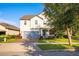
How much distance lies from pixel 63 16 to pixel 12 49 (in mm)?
1147

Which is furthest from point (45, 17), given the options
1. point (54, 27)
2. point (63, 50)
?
point (63, 50)

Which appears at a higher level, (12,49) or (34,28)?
(34,28)

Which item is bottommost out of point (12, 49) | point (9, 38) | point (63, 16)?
point (12, 49)

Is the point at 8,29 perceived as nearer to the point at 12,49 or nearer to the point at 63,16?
the point at 12,49

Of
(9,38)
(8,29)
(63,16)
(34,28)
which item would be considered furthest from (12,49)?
(63,16)

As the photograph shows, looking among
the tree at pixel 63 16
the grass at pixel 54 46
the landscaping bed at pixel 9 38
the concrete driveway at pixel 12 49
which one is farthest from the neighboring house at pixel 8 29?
the tree at pixel 63 16

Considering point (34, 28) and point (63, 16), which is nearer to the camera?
point (63, 16)

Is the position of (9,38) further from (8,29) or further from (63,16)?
(63,16)

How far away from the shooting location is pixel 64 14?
22.4 feet

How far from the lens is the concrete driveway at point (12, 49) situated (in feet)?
22.3

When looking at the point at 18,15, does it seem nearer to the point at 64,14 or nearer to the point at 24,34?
the point at 24,34

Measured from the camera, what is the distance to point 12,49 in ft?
22.6

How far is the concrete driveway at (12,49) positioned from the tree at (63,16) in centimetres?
72

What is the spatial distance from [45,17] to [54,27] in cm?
26
